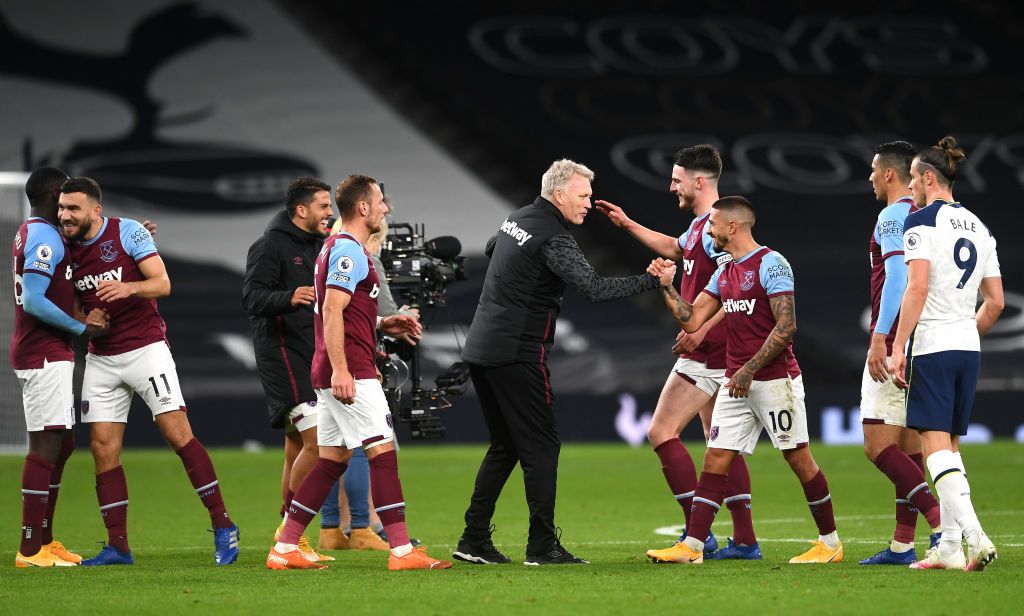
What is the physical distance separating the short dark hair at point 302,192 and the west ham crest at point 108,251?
118 centimetres

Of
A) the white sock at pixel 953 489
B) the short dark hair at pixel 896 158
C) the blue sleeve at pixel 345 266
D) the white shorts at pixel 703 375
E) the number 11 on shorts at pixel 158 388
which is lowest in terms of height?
the white sock at pixel 953 489

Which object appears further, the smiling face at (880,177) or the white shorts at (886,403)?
the smiling face at (880,177)

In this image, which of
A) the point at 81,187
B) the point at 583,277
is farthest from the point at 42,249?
the point at 583,277

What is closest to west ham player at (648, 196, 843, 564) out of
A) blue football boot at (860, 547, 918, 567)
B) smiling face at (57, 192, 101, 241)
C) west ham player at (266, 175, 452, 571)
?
blue football boot at (860, 547, 918, 567)

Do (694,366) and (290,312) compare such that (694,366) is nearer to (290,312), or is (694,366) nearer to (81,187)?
(290,312)

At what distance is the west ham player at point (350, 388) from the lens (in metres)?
7.38

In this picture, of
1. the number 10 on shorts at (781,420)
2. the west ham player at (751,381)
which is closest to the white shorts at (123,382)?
the west ham player at (751,381)

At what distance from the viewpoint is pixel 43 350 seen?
8164mm

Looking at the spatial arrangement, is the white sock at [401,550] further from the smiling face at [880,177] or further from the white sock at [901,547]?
the smiling face at [880,177]

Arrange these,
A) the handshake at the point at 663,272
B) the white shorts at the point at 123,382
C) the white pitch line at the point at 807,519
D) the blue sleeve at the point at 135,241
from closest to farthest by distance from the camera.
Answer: the handshake at the point at 663,272, the white shorts at the point at 123,382, the blue sleeve at the point at 135,241, the white pitch line at the point at 807,519

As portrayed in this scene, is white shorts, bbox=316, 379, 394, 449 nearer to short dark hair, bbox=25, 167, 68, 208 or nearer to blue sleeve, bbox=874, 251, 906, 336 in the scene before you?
short dark hair, bbox=25, 167, 68, 208

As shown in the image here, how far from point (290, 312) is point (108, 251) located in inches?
46.7

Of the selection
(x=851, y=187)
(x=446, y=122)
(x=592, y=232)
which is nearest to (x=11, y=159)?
(x=446, y=122)

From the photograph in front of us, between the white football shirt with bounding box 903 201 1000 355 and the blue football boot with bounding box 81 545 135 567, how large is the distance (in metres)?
4.61
